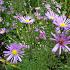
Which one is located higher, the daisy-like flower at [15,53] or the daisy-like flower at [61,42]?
the daisy-like flower at [61,42]

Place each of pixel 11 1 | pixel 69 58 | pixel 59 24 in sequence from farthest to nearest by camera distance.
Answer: pixel 11 1 → pixel 69 58 → pixel 59 24

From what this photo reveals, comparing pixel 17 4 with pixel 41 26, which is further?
pixel 17 4

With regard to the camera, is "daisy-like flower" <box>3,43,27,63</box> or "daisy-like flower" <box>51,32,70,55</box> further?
"daisy-like flower" <box>3,43,27,63</box>

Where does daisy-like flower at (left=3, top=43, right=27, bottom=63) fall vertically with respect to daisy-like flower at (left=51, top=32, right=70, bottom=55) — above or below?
below

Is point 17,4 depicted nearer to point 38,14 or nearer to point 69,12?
point 38,14

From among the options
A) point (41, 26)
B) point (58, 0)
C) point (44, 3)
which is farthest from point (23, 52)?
point (58, 0)

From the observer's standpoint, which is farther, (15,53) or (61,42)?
(15,53)

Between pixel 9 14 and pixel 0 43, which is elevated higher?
pixel 9 14

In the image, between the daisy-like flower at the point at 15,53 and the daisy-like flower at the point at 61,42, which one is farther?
the daisy-like flower at the point at 15,53
